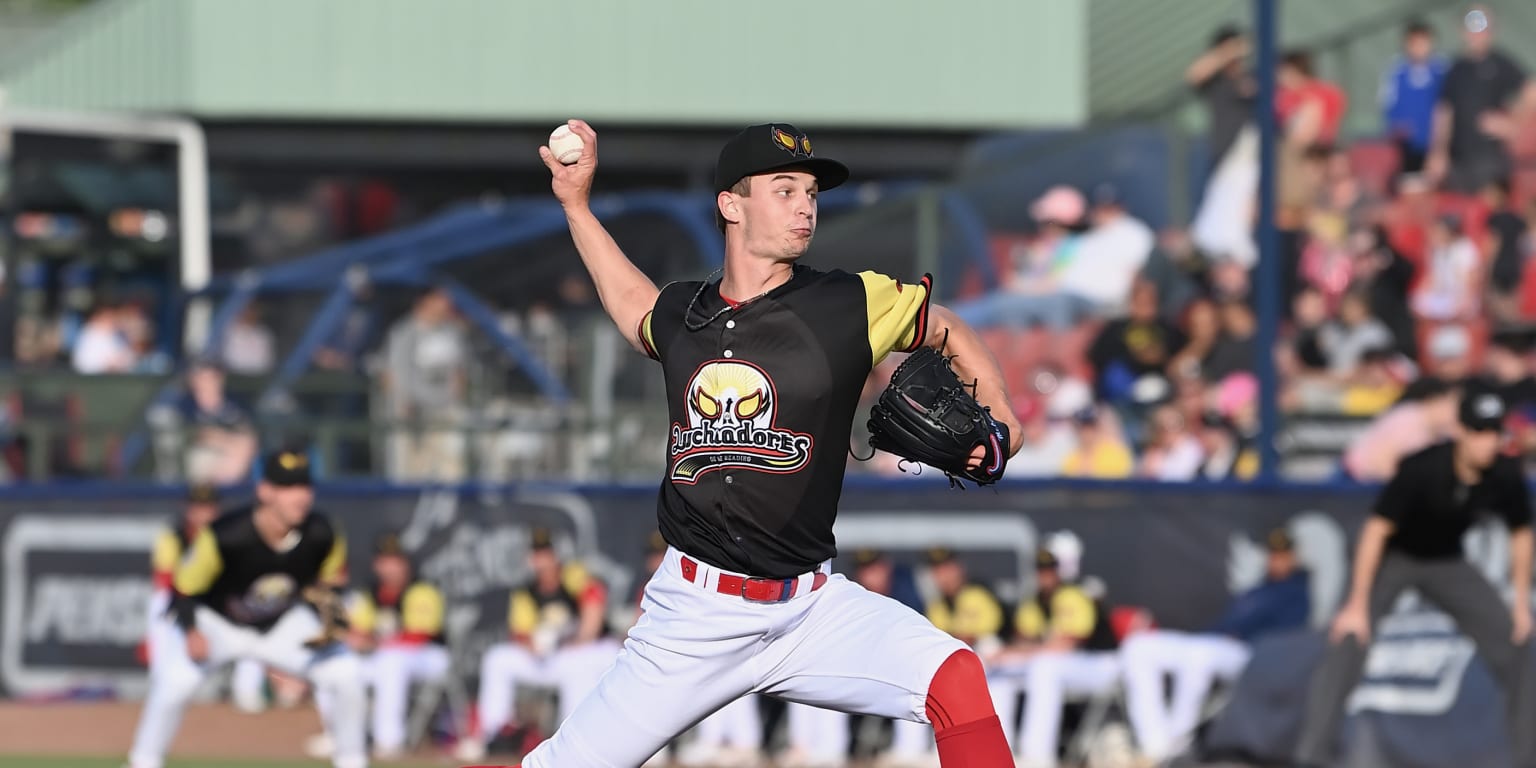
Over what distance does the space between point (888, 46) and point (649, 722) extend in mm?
18749

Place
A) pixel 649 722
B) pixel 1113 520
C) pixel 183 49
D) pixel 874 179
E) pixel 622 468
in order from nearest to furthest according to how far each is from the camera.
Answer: pixel 649 722, pixel 1113 520, pixel 622 468, pixel 183 49, pixel 874 179

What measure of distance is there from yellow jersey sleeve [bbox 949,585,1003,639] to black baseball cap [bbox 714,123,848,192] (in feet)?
22.1

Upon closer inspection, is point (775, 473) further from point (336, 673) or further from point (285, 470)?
point (336, 673)

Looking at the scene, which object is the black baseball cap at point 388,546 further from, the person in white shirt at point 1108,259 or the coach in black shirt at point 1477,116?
the coach in black shirt at point 1477,116

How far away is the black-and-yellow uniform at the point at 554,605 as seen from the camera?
12.8 meters

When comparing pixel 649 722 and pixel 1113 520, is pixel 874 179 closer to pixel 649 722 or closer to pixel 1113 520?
pixel 1113 520

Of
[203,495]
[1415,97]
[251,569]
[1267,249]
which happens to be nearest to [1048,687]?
[1267,249]

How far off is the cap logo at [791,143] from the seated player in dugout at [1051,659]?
21.7 feet

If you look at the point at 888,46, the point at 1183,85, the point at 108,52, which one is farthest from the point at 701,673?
the point at 108,52

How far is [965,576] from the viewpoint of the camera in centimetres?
1255

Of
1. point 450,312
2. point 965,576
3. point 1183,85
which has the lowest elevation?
point 965,576

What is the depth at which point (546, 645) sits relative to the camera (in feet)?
41.7

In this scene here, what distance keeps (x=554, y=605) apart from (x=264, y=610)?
3006mm

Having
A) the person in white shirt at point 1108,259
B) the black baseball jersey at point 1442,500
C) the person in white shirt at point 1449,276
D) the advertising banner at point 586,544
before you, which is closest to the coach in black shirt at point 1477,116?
the person in white shirt at point 1449,276
